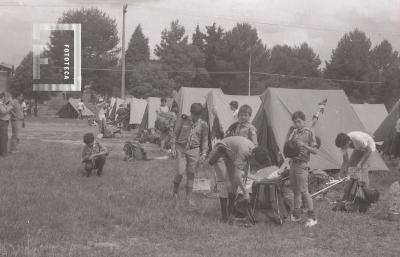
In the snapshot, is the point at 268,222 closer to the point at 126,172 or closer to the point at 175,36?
the point at 126,172

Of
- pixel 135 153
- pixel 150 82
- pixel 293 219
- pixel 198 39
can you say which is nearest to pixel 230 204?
pixel 293 219

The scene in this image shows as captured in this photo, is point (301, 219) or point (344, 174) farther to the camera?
point (344, 174)

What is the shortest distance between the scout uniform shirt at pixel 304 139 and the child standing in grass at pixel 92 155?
487cm

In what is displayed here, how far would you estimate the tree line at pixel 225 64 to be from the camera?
61.1 metres

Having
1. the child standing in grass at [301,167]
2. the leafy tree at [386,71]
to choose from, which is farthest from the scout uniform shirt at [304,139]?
the leafy tree at [386,71]

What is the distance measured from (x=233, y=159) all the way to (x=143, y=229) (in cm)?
146

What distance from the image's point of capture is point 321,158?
1222 centimetres

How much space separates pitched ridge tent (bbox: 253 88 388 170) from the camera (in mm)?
12242

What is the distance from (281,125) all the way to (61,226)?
6.75 meters

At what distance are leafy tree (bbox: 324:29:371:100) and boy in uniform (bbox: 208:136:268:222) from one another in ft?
196

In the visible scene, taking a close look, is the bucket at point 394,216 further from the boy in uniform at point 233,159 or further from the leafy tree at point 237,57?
the leafy tree at point 237,57

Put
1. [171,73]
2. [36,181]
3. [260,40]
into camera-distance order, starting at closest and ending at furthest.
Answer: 1. [36,181]
2. [171,73]
3. [260,40]

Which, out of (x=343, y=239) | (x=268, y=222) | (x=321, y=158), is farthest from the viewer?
(x=321, y=158)

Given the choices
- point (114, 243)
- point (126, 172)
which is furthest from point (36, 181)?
point (114, 243)
